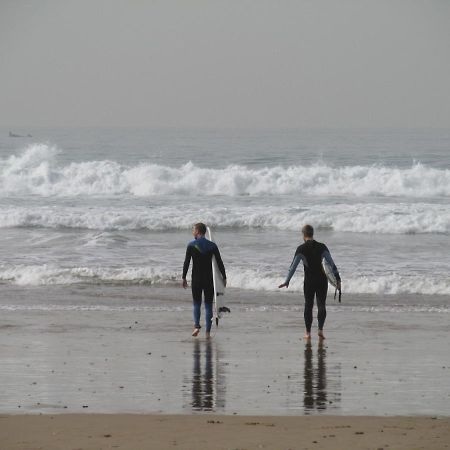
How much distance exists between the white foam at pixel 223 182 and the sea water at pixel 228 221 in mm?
75

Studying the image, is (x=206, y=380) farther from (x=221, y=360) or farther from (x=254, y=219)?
(x=254, y=219)

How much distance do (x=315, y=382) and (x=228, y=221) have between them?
20726 mm

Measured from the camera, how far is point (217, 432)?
25.1ft

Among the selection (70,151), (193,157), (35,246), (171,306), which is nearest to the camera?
(171,306)

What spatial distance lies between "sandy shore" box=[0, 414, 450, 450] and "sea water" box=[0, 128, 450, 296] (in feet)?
32.7

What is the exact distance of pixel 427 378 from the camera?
10125 millimetres

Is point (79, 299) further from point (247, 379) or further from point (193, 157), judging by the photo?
point (193, 157)

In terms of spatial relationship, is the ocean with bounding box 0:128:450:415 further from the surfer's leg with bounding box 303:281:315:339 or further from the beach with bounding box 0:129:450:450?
the surfer's leg with bounding box 303:281:315:339

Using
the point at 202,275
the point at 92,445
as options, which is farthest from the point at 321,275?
the point at 92,445

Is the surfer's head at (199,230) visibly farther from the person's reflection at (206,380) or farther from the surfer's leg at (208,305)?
the person's reflection at (206,380)

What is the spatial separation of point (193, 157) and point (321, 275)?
56.2 meters

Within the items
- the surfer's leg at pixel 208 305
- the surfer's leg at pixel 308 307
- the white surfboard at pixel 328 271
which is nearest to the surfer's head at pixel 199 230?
→ the surfer's leg at pixel 208 305

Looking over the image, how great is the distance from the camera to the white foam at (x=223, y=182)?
144 feet

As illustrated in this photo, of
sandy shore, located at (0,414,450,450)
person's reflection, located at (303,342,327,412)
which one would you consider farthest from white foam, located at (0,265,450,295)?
sandy shore, located at (0,414,450,450)
